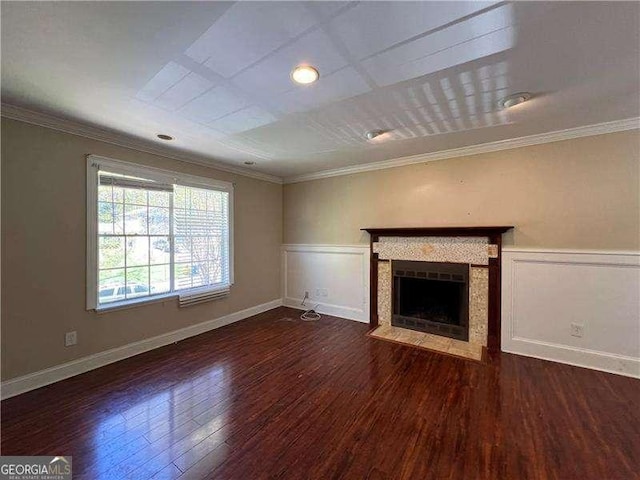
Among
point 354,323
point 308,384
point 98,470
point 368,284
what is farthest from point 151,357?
point 368,284

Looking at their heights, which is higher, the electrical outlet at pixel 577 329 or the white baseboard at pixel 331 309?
the electrical outlet at pixel 577 329

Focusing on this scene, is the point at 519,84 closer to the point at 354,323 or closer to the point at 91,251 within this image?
the point at 354,323

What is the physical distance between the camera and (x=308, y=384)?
2.44 m

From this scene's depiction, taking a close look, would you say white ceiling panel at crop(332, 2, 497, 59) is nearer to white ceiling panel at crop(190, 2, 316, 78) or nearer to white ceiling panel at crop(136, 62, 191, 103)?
white ceiling panel at crop(190, 2, 316, 78)

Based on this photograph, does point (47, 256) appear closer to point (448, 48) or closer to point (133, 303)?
point (133, 303)

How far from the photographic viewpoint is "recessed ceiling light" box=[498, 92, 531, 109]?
2033 millimetres

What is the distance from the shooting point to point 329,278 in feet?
14.8

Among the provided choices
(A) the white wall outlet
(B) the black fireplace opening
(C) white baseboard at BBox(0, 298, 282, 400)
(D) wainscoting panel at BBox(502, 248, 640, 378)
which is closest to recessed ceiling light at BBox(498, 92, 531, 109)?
(D) wainscoting panel at BBox(502, 248, 640, 378)

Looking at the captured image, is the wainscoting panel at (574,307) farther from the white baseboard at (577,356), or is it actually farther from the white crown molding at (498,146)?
the white crown molding at (498,146)

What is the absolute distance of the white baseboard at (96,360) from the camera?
2270 mm

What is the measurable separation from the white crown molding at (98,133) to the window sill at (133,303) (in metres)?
1.72

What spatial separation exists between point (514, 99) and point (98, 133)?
12.5ft

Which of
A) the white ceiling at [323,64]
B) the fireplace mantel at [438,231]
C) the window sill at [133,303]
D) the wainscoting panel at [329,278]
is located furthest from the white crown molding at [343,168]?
the window sill at [133,303]

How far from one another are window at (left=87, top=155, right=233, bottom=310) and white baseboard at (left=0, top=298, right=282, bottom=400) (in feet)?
1.42
